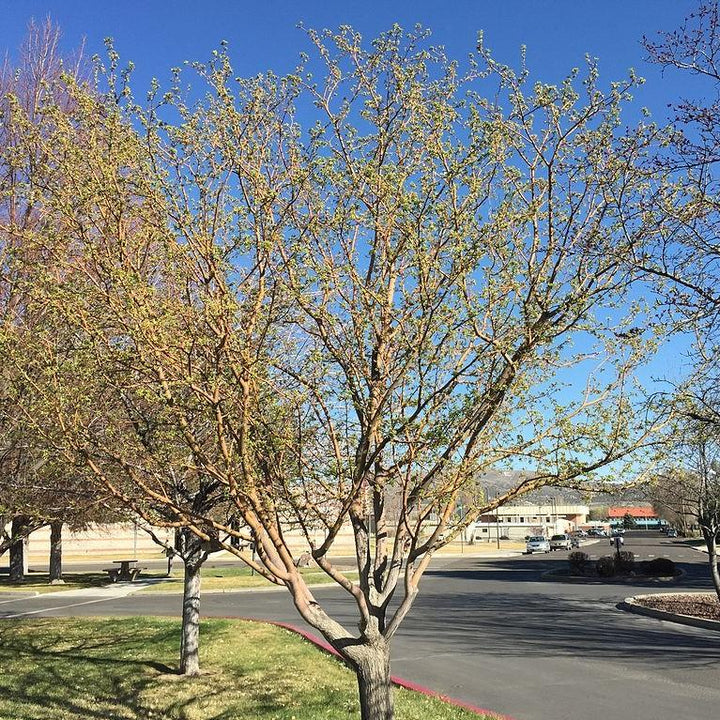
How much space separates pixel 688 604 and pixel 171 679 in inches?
563

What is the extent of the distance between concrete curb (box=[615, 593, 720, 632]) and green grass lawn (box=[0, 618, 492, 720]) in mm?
8902

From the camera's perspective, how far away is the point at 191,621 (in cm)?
1016

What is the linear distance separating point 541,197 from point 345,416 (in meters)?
2.20

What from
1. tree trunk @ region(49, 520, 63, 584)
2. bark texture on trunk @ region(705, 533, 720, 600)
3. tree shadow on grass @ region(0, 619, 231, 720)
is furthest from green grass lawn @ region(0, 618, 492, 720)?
tree trunk @ region(49, 520, 63, 584)

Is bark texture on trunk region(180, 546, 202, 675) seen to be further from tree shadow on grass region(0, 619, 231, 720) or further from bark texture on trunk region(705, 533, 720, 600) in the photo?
bark texture on trunk region(705, 533, 720, 600)

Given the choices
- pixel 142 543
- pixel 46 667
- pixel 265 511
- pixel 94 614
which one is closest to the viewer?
pixel 265 511

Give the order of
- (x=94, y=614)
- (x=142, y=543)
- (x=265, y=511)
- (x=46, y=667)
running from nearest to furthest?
(x=265, y=511), (x=46, y=667), (x=94, y=614), (x=142, y=543)

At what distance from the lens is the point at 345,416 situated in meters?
5.25

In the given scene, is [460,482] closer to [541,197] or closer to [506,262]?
[506,262]

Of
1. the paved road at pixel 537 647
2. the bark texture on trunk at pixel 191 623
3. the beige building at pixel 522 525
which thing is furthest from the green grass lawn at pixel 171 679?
the beige building at pixel 522 525

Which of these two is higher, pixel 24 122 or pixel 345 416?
pixel 24 122

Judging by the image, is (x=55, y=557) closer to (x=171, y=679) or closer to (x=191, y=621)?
(x=191, y=621)

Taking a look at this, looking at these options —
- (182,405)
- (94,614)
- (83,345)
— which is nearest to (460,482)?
(182,405)

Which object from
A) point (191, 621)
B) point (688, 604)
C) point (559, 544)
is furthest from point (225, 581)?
point (559, 544)
